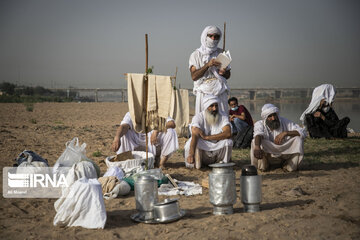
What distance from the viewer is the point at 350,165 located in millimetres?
6137

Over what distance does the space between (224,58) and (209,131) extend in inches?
47.5

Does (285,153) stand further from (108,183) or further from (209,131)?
(108,183)

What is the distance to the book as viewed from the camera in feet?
18.1

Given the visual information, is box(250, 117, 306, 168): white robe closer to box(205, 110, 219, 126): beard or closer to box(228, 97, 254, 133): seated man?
box(205, 110, 219, 126): beard

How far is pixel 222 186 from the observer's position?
347 cm

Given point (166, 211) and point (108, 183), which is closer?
point (166, 211)

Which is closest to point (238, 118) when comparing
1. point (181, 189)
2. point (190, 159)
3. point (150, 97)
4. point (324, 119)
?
point (324, 119)

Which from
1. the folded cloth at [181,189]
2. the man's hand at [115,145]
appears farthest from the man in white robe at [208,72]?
the folded cloth at [181,189]

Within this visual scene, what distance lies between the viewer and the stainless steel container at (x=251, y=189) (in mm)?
3545

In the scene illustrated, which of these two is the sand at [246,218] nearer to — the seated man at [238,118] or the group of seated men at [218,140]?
the group of seated men at [218,140]

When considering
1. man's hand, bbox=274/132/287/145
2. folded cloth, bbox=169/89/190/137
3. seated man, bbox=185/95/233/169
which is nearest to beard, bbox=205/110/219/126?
seated man, bbox=185/95/233/169

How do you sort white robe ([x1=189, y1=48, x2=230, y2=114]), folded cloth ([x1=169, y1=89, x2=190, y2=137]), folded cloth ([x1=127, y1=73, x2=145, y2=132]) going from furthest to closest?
folded cloth ([x1=169, y1=89, x2=190, y2=137]) → white robe ([x1=189, y1=48, x2=230, y2=114]) → folded cloth ([x1=127, y1=73, x2=145, y2=132])

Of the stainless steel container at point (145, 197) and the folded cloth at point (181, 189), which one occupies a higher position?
the stainless steel container at point (145, 197)

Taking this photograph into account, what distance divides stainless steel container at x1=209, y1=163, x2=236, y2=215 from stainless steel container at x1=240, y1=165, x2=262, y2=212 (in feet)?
0.43
